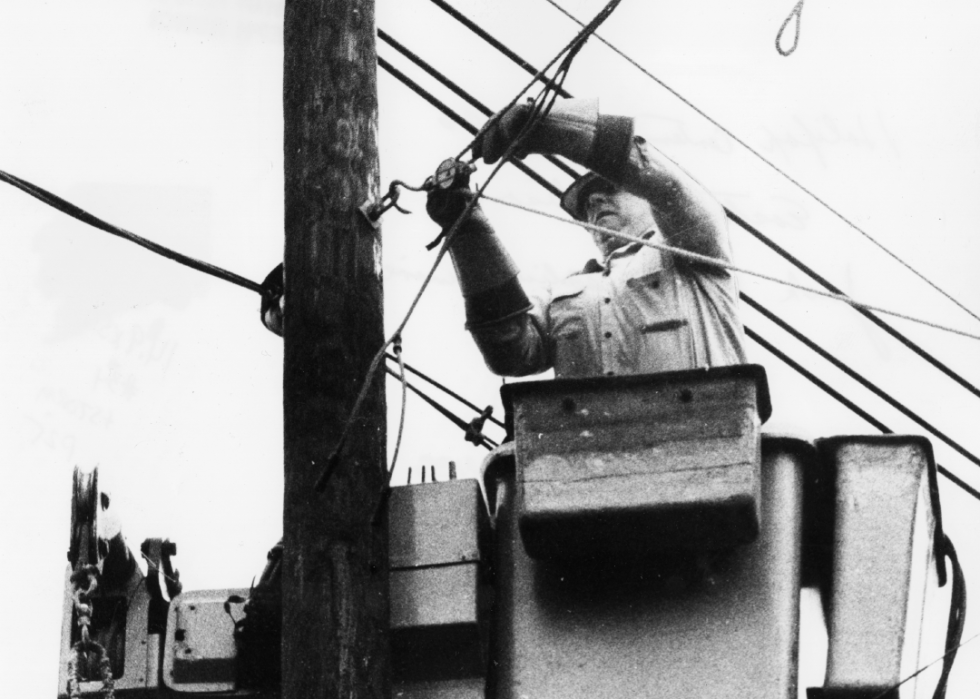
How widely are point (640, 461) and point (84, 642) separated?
6.43ft

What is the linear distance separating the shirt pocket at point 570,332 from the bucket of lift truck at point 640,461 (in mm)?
783

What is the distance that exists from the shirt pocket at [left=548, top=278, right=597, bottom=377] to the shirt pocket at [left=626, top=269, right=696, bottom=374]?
19 cm

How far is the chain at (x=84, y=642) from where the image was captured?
247 inches

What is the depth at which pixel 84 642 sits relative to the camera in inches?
253

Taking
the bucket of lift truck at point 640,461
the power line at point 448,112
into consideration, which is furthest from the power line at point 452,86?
the bucket of lift truck at point 640,461

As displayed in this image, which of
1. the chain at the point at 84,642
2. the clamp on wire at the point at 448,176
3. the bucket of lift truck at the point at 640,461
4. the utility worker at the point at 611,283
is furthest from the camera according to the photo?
the utility worker at the point at 611,283

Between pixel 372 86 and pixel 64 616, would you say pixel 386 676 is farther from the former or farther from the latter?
pixel 372 86

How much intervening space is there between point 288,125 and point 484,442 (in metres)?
1.46

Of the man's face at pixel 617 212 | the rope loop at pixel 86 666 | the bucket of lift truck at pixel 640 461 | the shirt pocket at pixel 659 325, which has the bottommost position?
the rope loop at pixel 86 666

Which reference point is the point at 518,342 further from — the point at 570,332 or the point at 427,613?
the point at 427,613

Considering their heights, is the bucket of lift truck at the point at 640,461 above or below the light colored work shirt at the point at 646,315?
below

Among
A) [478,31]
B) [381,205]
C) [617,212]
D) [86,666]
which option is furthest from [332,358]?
[478,31]

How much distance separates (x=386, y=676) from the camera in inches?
231

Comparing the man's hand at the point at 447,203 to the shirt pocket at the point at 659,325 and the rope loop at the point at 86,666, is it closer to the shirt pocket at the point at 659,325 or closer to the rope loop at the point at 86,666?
the shirt pocket at the point at 659,325
